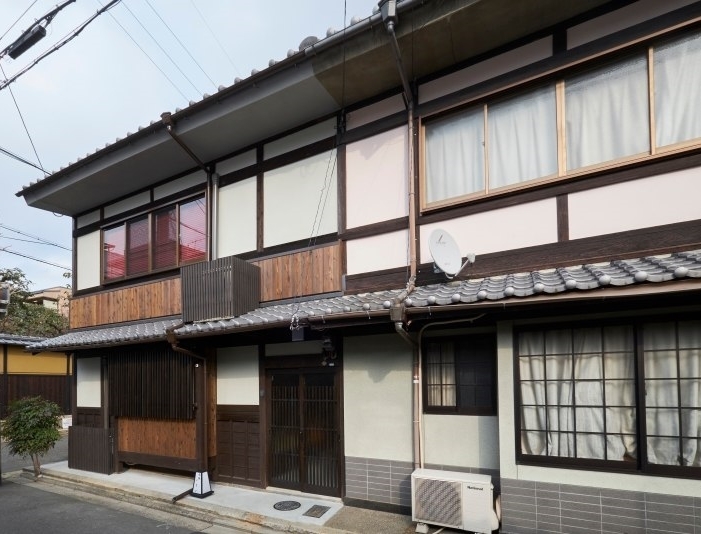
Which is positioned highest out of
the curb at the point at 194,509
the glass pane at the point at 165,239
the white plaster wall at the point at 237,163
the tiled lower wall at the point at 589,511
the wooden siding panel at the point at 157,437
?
the white plaster wall at the point at 237,163

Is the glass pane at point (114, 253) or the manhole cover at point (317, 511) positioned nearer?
the manhole cover at point (317, 511)

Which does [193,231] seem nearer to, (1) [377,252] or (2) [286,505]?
(1) [377,252]

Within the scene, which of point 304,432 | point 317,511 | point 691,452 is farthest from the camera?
point 304,432

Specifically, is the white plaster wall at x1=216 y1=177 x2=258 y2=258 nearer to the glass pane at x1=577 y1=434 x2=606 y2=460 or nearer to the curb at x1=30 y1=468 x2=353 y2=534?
the curb at x1=30 y1=468 x2=353 y2=534

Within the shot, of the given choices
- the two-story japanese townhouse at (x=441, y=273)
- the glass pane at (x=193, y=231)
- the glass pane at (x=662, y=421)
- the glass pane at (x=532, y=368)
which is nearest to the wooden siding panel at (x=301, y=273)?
the two-story japanese townhouse at (x=441, y=273)

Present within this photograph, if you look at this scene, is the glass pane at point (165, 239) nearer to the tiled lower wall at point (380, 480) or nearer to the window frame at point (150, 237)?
the window frame at point (150, 237)

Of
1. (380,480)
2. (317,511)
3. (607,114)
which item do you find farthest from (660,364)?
(317,511)

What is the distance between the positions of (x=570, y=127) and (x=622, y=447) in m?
4.02

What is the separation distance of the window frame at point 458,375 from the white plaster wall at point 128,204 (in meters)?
8.11

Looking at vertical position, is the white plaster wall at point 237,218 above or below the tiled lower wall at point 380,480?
above

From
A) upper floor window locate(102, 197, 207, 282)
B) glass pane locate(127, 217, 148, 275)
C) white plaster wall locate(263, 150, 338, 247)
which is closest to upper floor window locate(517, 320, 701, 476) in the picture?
white plaster wall locate(263, 150, 338, 247)

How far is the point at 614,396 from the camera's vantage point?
5168mm

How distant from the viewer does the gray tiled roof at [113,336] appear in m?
8.91

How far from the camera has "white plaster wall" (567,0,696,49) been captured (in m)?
5.36
